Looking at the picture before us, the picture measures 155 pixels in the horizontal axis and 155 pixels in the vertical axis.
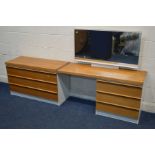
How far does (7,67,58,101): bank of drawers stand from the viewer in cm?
319

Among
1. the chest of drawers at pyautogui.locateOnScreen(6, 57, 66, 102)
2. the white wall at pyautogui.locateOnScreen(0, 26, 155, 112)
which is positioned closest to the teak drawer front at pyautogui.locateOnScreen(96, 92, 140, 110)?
the white wall at pyautogui.locateOnScreen(0, 26, 155, 112)

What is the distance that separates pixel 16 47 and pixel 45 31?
761 millimetres

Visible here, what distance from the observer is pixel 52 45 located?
137 inches

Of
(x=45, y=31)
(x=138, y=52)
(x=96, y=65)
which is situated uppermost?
(x=45, y=31)

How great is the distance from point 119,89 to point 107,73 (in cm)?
29

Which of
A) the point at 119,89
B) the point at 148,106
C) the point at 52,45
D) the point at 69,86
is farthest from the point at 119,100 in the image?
the point at 52,45

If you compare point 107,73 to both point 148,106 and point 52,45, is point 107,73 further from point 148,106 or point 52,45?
point 52,45

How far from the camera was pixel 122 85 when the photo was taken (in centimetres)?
269

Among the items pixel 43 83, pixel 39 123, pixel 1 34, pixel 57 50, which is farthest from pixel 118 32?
pixel 1 34

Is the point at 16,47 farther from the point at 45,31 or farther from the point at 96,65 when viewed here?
the point at 96,65

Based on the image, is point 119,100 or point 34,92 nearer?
point 119,100

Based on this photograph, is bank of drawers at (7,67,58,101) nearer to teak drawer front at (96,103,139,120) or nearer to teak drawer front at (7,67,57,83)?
teak drawer front at (7,67,57,83)

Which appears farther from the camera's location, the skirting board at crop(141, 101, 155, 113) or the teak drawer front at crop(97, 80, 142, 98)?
the skirting board at crop(141, 101, 155, 113)

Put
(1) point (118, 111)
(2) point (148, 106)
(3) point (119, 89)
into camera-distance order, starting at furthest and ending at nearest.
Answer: (2) point (148, 106)
(1) point (118, 111)
(3) point (119, 89)
